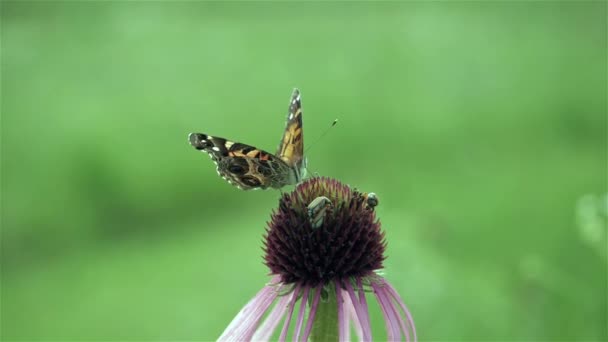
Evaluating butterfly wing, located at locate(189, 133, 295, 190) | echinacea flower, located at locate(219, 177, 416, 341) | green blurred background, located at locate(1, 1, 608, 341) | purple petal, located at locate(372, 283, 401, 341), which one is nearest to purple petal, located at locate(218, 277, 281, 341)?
echinacea flower, located at locate(219, 177, 416, 341)

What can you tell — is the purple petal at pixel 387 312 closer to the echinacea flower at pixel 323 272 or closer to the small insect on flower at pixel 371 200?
the echinacea flower at pixel 323 272

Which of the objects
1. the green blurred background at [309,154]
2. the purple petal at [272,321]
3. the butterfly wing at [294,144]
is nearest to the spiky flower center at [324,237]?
the purple petal at [272,321]

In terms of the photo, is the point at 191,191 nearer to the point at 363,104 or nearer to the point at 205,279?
the point at 205,279

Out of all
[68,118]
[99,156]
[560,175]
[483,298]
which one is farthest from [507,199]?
[68,118]

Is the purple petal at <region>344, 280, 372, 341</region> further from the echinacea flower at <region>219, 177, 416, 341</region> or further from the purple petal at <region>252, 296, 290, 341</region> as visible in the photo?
the purple petal at <region>252, 296, 290, 341</region>

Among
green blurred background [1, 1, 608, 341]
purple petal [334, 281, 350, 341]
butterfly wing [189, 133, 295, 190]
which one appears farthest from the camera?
green blurred background [1, 1, 608, 341]

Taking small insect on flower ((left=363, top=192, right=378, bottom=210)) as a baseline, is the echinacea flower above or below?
below

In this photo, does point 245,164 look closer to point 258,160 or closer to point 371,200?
point 258,160

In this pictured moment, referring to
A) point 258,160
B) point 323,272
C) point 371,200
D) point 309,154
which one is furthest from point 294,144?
point 309,154

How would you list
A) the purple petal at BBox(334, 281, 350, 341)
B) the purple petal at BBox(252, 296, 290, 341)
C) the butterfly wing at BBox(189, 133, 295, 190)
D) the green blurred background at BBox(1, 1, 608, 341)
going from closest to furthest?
the purple petal at BBox(334, 281, 350, 341) < the purple petal at BBox(252, 296, 290, 341) < the butterfly wing at BBox(189, 133, 295, 190) < the green blurred background at BBox(1, 1, 608, 341)
